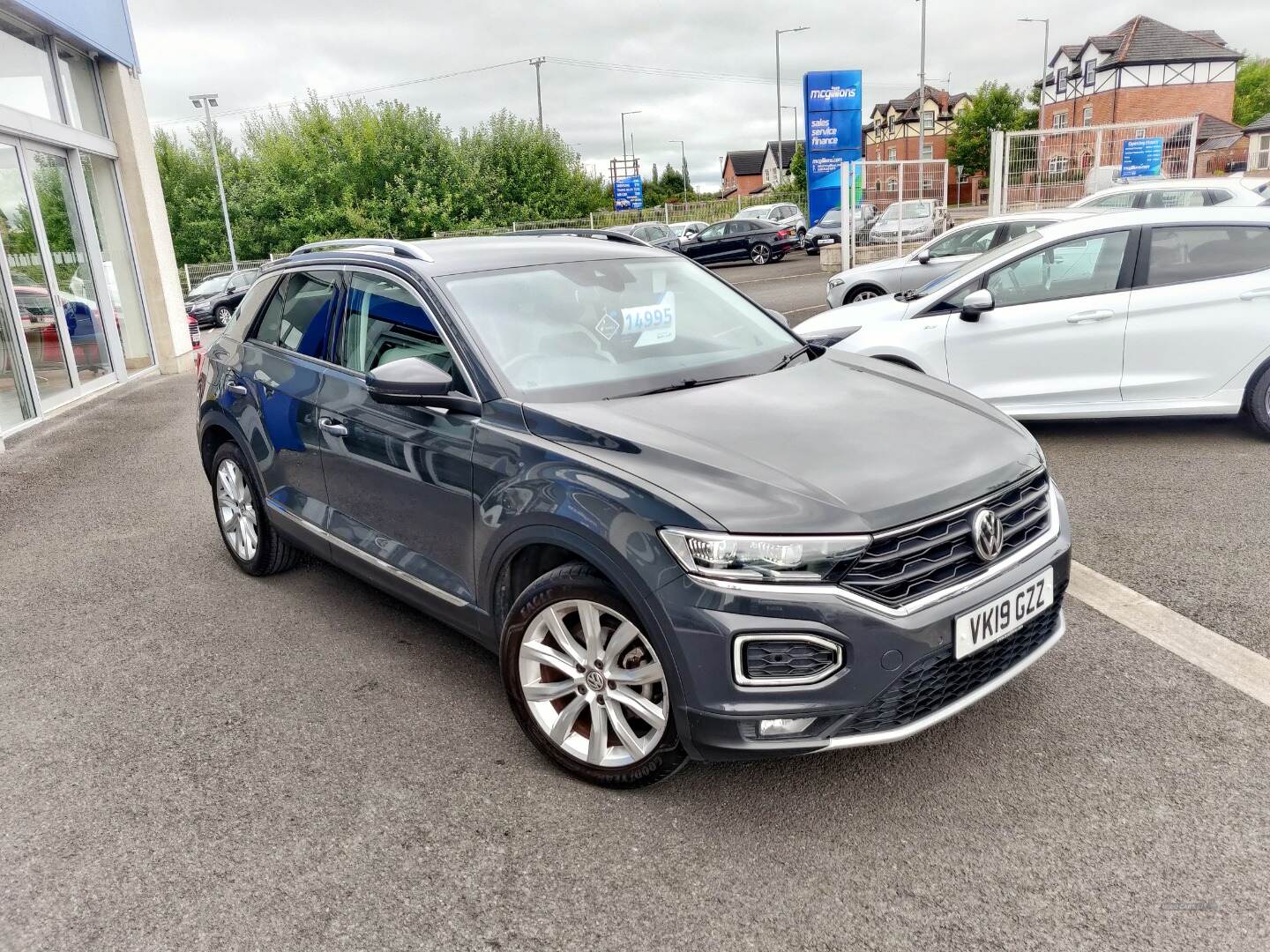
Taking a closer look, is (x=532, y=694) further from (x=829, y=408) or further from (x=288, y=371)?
(x=288, y=371)

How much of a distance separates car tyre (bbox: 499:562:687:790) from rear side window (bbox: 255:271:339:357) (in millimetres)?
1898

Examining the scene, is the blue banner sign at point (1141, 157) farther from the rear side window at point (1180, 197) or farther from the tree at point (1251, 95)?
the tree at point (1251, 95)

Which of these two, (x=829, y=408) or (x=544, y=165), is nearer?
(x=829, y=408)

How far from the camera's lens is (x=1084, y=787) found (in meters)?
2.92

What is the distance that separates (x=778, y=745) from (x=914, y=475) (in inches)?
34.1

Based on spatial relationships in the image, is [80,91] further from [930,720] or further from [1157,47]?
[1157,47]

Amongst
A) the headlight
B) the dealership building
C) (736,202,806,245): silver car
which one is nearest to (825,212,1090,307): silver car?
the headlight

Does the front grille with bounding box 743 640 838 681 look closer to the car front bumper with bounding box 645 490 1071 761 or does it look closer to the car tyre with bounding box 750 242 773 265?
the car front bumper with bounding box 645 490 1071 761

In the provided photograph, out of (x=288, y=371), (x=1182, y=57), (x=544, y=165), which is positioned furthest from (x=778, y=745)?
(x=1182, y=57)

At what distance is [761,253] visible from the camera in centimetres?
3075

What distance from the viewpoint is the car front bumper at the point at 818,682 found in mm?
2566

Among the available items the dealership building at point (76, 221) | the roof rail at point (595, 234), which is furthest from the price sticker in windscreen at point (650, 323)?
the dealership building at point (76, 221)

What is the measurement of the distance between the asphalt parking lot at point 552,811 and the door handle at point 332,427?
0.97 m

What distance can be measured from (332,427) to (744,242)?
28.1 meters
